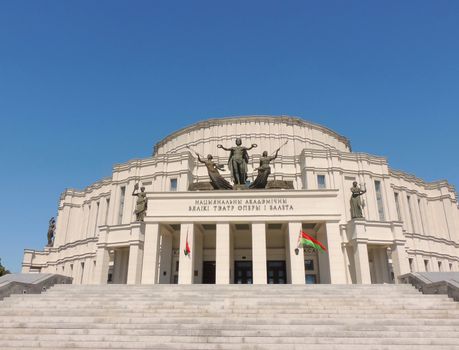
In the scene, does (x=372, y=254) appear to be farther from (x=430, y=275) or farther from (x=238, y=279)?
(x=430, y=275)

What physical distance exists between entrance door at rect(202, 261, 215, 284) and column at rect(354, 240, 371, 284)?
38.4 feet

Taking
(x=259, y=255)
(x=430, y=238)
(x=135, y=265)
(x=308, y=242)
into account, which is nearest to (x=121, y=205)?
(x=135, y=265)

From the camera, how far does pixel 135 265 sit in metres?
29.2

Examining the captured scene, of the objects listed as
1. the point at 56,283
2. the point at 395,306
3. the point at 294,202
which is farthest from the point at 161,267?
the point at 395,306

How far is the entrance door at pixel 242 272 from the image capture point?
100ft

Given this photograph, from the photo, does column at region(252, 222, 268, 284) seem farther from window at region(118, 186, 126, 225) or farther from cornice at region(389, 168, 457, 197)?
cornice at region(389, 168, 457, 197)

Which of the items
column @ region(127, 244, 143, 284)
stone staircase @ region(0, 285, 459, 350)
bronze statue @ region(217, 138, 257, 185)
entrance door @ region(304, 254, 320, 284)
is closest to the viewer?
stone staircase @ region(0, 285, 459, 350)

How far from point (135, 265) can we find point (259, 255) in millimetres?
11204

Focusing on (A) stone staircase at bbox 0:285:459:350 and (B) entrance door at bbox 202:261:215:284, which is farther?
(B) entrance door at bbox 202:261:215:284

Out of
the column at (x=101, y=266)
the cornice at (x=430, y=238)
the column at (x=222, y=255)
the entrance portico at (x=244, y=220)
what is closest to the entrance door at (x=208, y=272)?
the entrance portico at (x=244, y=220)

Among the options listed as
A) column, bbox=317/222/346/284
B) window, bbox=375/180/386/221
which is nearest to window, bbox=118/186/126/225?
column, bbox=317/222/346/284

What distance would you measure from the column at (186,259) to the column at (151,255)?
185 centimetres

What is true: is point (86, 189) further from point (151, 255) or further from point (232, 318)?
point (232, 318)

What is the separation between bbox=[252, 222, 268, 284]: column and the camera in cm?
2344
